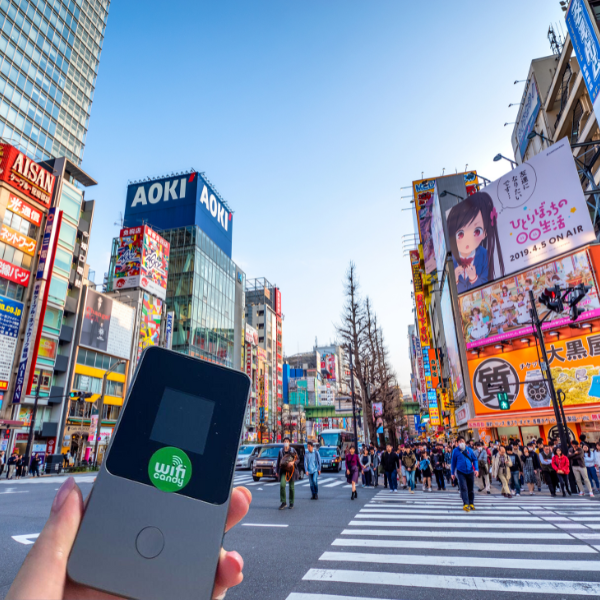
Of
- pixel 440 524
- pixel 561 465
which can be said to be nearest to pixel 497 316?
pixel 561 465

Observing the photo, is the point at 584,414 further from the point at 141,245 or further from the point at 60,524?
the point at 141,245

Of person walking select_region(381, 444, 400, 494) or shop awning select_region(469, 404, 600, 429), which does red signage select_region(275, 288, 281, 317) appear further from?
person walking select_region(381, 444, 400, 494)

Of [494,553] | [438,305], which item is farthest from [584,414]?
[438,305]

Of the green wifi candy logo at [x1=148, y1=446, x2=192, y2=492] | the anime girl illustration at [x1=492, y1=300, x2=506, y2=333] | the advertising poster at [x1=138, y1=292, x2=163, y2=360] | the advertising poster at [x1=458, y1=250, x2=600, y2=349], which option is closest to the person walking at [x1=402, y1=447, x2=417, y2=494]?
the advertising poster at [x1=458, y1=250, x2=600, y2=349]

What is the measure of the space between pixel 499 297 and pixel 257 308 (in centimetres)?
7380

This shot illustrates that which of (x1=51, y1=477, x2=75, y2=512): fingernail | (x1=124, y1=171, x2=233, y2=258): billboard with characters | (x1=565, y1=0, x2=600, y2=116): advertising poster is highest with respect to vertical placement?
(x1=124, y1=171, x2=233, y2=258): billboard with characters

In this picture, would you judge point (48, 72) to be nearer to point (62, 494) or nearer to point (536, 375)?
point (536, 375)

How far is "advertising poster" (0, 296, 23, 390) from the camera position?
31.1 meters

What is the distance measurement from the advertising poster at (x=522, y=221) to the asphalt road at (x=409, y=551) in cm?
2064

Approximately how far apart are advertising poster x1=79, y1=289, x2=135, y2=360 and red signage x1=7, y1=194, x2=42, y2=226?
29.6 ft

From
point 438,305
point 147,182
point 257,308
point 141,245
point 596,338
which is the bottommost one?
point 596,338

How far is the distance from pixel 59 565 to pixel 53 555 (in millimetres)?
39

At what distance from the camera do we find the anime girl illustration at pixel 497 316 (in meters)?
29.8

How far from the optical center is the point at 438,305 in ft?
158
